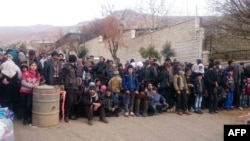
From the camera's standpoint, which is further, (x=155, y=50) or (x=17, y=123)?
(x=155, y=50)

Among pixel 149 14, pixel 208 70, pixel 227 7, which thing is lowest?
pixel 208 70

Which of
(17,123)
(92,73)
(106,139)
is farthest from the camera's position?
(92,73)

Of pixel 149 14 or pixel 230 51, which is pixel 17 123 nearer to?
pixel 230 51

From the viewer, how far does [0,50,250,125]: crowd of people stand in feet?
28.5

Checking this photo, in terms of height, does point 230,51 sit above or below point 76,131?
above

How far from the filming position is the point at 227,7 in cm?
1645

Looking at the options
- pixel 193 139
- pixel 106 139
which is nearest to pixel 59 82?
pixel 106 139

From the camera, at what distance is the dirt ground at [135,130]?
7492 millimetres

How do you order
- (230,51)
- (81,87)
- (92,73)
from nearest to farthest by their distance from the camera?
(81,87), (92,73), (230,51)

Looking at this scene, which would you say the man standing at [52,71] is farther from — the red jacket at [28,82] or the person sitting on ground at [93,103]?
the person sitting on ground at [93,103]

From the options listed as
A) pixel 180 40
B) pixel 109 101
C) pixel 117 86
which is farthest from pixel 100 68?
pixel 180 40

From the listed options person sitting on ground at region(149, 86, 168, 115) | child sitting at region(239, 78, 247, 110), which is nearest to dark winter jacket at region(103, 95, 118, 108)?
person sitting on ground at region(149, 86, 168, 115)

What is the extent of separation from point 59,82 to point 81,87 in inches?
30.4

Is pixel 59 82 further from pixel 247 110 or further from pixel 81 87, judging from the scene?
pixel 247 110
